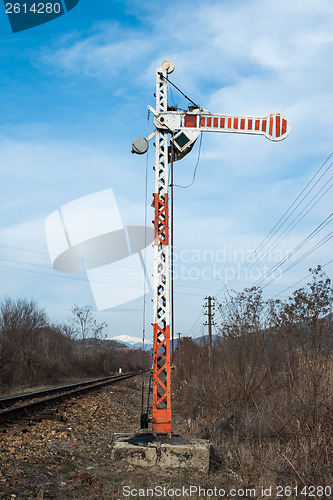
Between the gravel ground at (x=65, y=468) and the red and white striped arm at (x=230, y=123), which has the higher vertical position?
the red and white striped arm at (x=230, y=123)

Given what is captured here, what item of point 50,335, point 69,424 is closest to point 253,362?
point 69,424

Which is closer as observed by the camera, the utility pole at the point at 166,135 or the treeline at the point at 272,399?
the treeline at the point at 272,399

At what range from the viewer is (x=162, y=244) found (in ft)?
25.7

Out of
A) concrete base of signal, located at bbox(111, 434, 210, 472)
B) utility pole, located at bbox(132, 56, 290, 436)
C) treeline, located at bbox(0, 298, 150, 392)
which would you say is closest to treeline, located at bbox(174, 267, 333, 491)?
concrete base of signal, located at bbox(111, 434, 210, 472)

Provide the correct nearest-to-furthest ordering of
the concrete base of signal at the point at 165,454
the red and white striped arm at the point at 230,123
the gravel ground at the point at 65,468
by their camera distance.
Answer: the gravel ground at the point at 65,468 → the concrete base of signal at the point at 165,454 → the red and white striped arm at the point at 230,123

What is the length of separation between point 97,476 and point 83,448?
178 cm

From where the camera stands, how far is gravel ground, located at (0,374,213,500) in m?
5.16

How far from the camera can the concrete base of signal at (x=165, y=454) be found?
6430 millimetres

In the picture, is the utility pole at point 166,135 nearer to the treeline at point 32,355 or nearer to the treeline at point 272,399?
the treeline at point 272,399

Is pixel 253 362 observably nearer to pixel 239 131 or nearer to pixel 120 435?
pixel 120 435

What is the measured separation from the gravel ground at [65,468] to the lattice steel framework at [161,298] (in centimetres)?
115

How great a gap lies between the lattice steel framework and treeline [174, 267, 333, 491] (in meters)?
1.20

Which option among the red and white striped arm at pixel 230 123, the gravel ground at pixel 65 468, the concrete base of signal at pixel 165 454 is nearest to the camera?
the gravel ground at pixel 65 468

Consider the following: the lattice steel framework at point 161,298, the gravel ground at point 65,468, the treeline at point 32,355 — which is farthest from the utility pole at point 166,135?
the treeline at point 32,355
